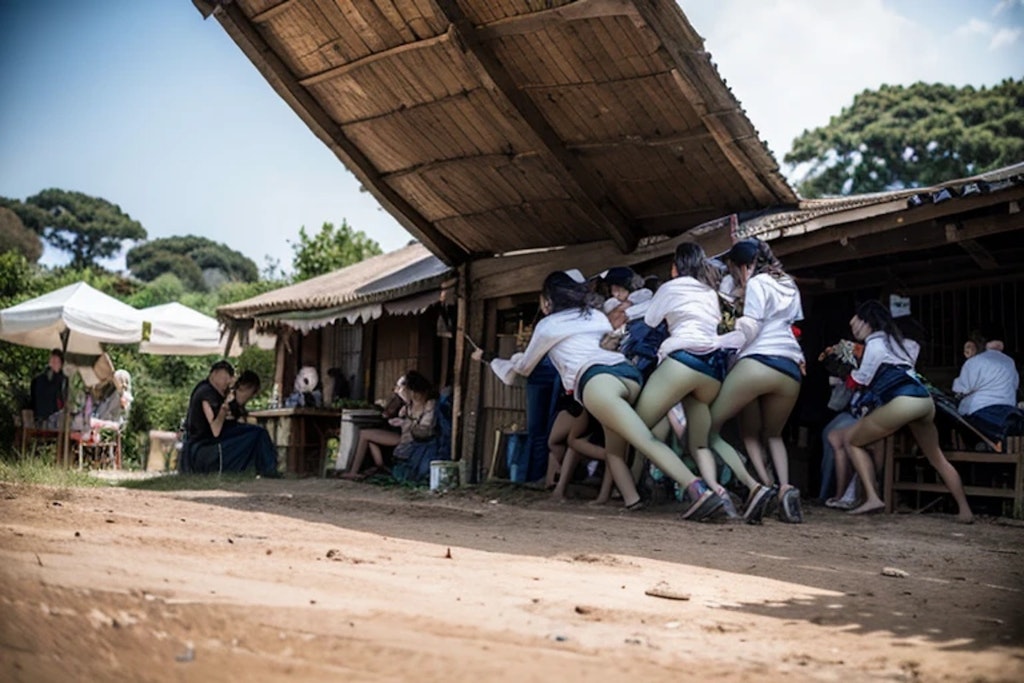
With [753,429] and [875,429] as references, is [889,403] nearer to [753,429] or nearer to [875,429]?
[875,429]

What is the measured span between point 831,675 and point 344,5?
6965 mm

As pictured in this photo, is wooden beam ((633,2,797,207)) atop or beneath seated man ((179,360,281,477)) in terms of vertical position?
atop

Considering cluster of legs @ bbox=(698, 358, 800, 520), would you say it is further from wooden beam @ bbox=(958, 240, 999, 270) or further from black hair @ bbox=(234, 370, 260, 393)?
A: black hair @ bbox=(234, 370, 260, 393)

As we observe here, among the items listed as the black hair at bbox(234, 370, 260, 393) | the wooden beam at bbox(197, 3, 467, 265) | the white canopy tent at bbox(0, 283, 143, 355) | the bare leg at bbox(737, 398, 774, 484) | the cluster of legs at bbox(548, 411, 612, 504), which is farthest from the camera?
the white canopy tent at bbox(0, 283, 143, 355)

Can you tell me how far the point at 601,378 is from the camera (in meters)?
7.56

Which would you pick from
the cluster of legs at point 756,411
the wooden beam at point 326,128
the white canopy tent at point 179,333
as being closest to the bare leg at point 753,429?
the cluster of legs at point 756,411

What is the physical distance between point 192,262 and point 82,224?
774 centimetres

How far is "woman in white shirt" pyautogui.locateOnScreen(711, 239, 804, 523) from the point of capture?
7.23 metres

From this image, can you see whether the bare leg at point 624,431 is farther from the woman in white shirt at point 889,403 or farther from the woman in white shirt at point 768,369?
the woman in white shirt at point 889,403

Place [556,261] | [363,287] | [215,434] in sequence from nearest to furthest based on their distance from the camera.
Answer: [556,261], [215,434], [363,287]

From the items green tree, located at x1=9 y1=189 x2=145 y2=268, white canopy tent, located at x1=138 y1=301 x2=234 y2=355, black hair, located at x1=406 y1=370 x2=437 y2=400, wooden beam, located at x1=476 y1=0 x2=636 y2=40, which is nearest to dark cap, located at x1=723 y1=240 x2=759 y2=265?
wooden beam, located at x1=476 y1=0 x2=636 y2=40

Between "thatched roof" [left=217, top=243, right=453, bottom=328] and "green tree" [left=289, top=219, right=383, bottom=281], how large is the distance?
7.19 m

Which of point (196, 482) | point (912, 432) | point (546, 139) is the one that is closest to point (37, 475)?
point (196, 482)

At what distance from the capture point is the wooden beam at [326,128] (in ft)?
29.4
